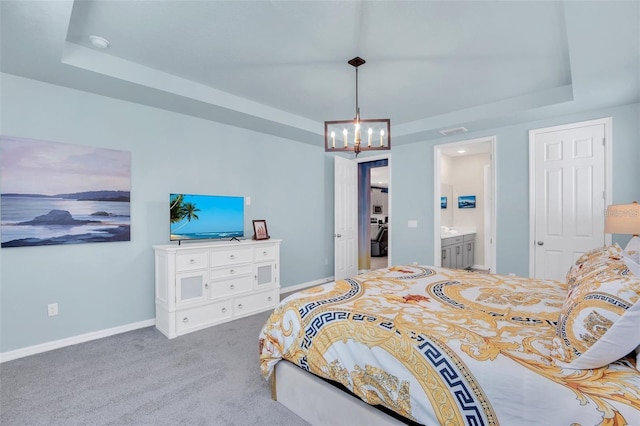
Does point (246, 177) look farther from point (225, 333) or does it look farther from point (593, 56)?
point (593, 56)

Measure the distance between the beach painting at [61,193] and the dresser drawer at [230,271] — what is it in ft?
3.20

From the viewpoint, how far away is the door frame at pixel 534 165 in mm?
3338

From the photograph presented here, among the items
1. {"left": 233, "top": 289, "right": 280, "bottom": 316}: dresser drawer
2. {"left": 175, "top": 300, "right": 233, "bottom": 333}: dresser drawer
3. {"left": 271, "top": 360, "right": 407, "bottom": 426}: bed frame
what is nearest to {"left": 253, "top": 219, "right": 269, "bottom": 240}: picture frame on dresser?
{"left": 233, "top": 289, "right": 280, "bottom": 316}: dresser drawer

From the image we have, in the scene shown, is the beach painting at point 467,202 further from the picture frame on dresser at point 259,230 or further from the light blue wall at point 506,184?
the picture frame on dresser at point 259,230

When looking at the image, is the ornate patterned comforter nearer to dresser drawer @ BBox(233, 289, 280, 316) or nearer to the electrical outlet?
dresser drawer @ BBox(233, 289, 280, 316)

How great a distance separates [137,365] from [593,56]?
4.34m

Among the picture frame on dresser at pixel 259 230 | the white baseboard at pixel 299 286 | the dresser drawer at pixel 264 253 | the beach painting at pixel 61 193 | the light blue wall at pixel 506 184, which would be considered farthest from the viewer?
the white baseboard at pixel 299 286

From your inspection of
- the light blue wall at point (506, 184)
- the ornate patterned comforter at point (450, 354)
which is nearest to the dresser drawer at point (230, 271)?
the ornate patterned comforter at point (450, 354)

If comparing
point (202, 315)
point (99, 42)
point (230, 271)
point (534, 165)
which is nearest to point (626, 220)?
point (534, 165)

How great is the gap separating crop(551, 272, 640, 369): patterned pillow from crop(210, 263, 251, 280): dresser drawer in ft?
9.94

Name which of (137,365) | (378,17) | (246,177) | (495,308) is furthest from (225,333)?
(378,17)

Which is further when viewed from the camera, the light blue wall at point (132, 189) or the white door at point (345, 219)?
the white door at point (345, 219)

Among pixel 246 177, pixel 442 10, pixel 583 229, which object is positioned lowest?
pixel 583 229

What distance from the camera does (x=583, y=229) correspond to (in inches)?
138
